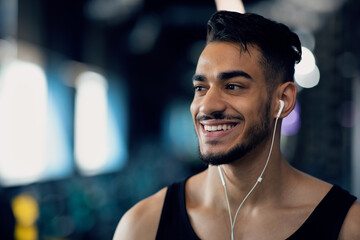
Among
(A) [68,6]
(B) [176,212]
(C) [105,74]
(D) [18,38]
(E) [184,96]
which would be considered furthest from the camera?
(E) [184,96]

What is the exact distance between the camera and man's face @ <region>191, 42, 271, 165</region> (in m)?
1.38

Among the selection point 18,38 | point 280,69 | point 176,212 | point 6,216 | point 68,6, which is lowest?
point 6,216

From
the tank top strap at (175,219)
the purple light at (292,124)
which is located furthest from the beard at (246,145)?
the purple light at (292,124)

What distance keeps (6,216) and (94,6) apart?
12.3ft

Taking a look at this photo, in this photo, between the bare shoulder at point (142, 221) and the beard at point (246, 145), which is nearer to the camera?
the beard at point (246, 145)

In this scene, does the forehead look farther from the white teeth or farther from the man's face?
the white teeth

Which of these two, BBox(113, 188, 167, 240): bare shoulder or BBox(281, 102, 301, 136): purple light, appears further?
BBox(281, 102, 301, 136): purple light

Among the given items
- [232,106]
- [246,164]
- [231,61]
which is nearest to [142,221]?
[246,164]

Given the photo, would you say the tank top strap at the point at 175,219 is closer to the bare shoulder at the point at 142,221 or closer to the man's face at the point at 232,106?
the bare shoulder at the point at 142,221

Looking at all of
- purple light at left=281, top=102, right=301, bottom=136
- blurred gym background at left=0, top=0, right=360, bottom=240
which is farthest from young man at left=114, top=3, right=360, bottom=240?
purple light at left=281, top=102, right=301, bottom=136

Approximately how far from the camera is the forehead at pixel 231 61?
1.40m

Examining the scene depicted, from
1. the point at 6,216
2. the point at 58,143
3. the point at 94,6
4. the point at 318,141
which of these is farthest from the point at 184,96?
the point at 6,216

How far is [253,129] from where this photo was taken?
4.61 feet

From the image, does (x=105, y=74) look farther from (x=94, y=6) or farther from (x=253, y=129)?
(x=253, y=129)
